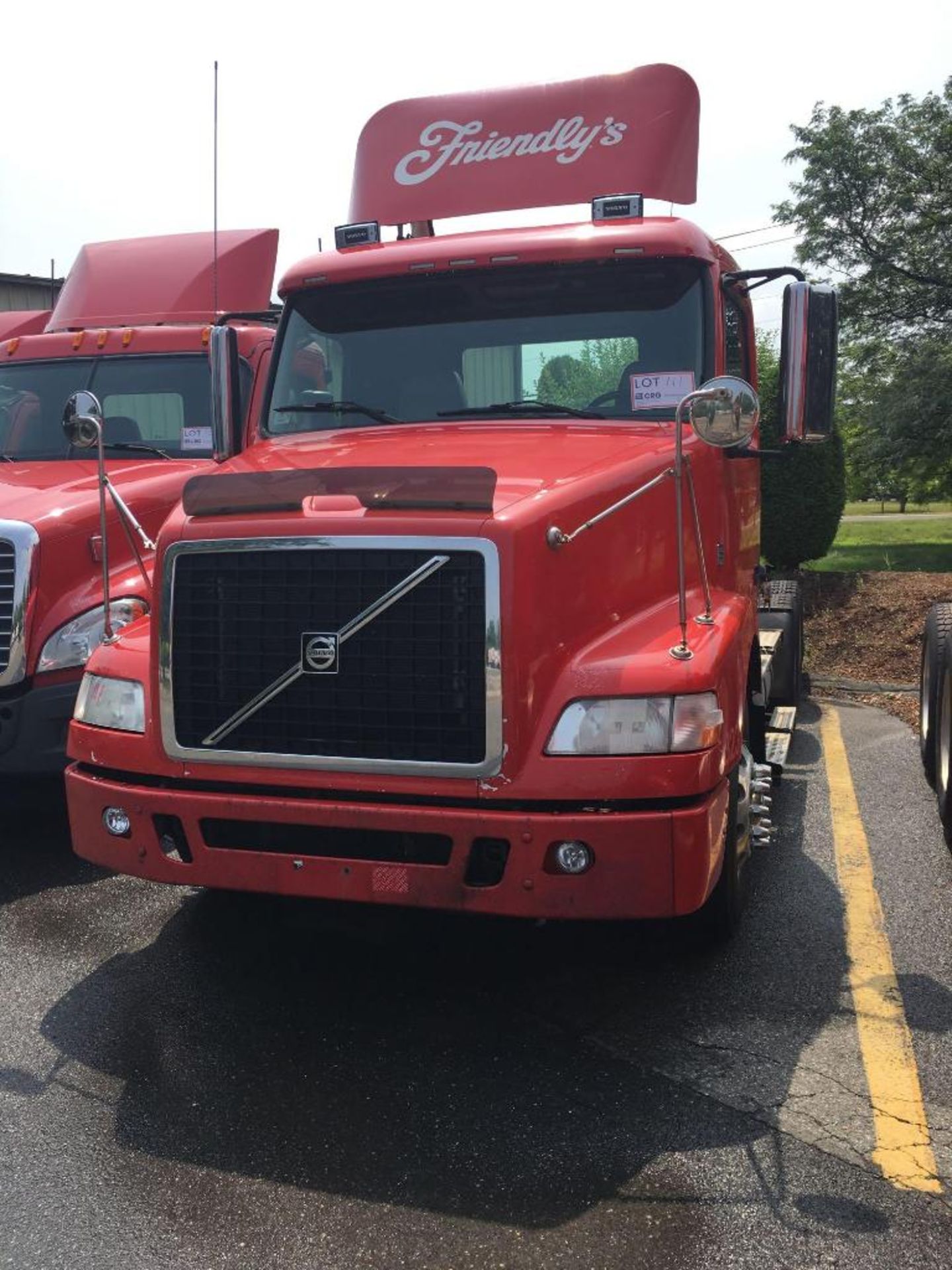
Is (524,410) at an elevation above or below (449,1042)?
above

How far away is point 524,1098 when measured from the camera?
11.7 ft

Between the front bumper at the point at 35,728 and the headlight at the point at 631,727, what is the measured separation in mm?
2973

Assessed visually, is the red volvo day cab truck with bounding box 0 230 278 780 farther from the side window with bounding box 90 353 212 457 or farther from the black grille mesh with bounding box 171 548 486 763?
the black grille mesh with bounding box 171 548 486 763

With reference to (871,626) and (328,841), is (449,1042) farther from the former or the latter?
(871,626)

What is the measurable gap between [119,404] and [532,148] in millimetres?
2831

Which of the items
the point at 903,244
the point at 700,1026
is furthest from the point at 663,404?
the point at 903,244

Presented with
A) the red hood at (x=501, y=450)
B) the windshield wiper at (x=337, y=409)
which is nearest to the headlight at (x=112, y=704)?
the red hood at (x=501, y=450)

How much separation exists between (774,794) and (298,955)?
3.18 m

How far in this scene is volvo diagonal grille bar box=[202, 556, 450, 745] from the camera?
370cm

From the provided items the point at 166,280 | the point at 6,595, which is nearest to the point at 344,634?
the point at 6,595

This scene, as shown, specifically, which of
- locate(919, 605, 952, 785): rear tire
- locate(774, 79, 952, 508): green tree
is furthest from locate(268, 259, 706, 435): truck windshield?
locate(774, 79, 952, 508): green tree

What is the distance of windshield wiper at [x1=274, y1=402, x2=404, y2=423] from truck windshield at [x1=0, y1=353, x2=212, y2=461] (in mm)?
2043

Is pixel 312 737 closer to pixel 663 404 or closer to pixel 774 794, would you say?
pixel 663 404

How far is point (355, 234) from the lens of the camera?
584cm
